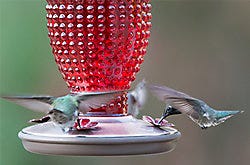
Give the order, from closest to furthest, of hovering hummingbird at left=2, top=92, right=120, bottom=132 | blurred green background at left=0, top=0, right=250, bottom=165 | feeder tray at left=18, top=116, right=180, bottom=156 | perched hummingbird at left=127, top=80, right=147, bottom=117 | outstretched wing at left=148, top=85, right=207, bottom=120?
feeder tray at left=18, top=116, right=180, bottom=156
hovering hummingbird at left=2, top=92, right=120, bottom=132
outstretched wing at left=148, top=85, right=207, bottom=120
perched hummingbird at left=127, top=80, right=147, bottom=117
blurred green background at left=0, top=0, right=250, bottom=165

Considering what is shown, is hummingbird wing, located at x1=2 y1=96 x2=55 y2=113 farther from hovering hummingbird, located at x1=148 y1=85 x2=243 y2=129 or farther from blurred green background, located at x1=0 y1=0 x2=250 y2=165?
blurred green background, located at x1=0 y1=0 x2=250 y2=165

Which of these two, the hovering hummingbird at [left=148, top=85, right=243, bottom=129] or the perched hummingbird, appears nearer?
the hovering hummingbird at [left=148, top=85, right=243, bottom=129]

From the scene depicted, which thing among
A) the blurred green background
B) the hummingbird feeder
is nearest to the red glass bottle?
the hummingbird feeder

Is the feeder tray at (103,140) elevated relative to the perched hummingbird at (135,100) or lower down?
lower down

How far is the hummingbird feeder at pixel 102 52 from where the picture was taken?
2.75 meters

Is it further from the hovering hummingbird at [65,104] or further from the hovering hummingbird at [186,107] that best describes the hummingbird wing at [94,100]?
the hovering hummingbird at [186,107]

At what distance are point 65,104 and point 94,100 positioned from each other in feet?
0.37

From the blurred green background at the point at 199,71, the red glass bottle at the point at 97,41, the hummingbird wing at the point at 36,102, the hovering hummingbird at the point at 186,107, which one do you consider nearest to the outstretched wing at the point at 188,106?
the hovering hummingbird at the point at 186,107

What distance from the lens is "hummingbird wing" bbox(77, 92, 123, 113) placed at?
2672 millimetres

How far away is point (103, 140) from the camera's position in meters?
2.54

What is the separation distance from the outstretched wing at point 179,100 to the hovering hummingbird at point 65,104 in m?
0.21

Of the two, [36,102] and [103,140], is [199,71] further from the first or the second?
[103,140]

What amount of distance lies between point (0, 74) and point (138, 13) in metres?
2.39

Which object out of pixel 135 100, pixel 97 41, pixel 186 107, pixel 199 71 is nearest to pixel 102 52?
pixel 97 41
